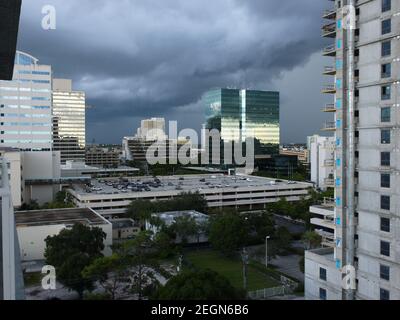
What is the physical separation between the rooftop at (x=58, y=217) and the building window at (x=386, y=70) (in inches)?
762

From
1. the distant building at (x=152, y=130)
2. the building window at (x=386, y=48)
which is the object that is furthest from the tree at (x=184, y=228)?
the distant building at (x=152, y=130)

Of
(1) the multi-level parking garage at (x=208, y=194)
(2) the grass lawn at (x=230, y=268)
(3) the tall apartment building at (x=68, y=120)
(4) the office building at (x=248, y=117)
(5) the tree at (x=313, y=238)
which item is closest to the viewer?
(2) the grass lawn at (x=230, y=268)

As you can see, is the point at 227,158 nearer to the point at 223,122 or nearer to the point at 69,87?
the point at 223,122

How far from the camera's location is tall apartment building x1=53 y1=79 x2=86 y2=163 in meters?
87.1

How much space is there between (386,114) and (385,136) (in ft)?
2.47

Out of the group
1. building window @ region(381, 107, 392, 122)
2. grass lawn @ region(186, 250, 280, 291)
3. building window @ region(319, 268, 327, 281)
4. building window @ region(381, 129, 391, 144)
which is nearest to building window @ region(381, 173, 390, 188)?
building window @ region(381, 129, 391, 144)

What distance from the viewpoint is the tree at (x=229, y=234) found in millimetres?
25016

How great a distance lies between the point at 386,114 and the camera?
13.7 meters

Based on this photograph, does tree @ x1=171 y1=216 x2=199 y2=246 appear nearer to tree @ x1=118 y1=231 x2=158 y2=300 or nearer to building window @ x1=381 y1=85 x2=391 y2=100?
tree @ x1=118 y1=231 x2=158 y2=300

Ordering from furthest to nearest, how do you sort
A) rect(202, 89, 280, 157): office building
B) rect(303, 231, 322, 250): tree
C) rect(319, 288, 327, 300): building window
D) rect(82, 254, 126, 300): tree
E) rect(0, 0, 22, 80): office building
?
rect(202, 89, 280, 157): office building, rect(303, 231, 322, 250): tree, rect(82, 254, 126, 300): tree, rect(319, 288, 327, 300): building window, rect(0, 0, 22, 80): office building

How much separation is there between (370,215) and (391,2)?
24.0 feet

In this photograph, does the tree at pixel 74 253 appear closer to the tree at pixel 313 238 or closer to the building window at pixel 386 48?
the tree at pixel 313 238

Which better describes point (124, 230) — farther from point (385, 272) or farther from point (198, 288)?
point (385, 272)

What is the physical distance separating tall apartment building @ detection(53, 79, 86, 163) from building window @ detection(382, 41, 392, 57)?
260 feet
